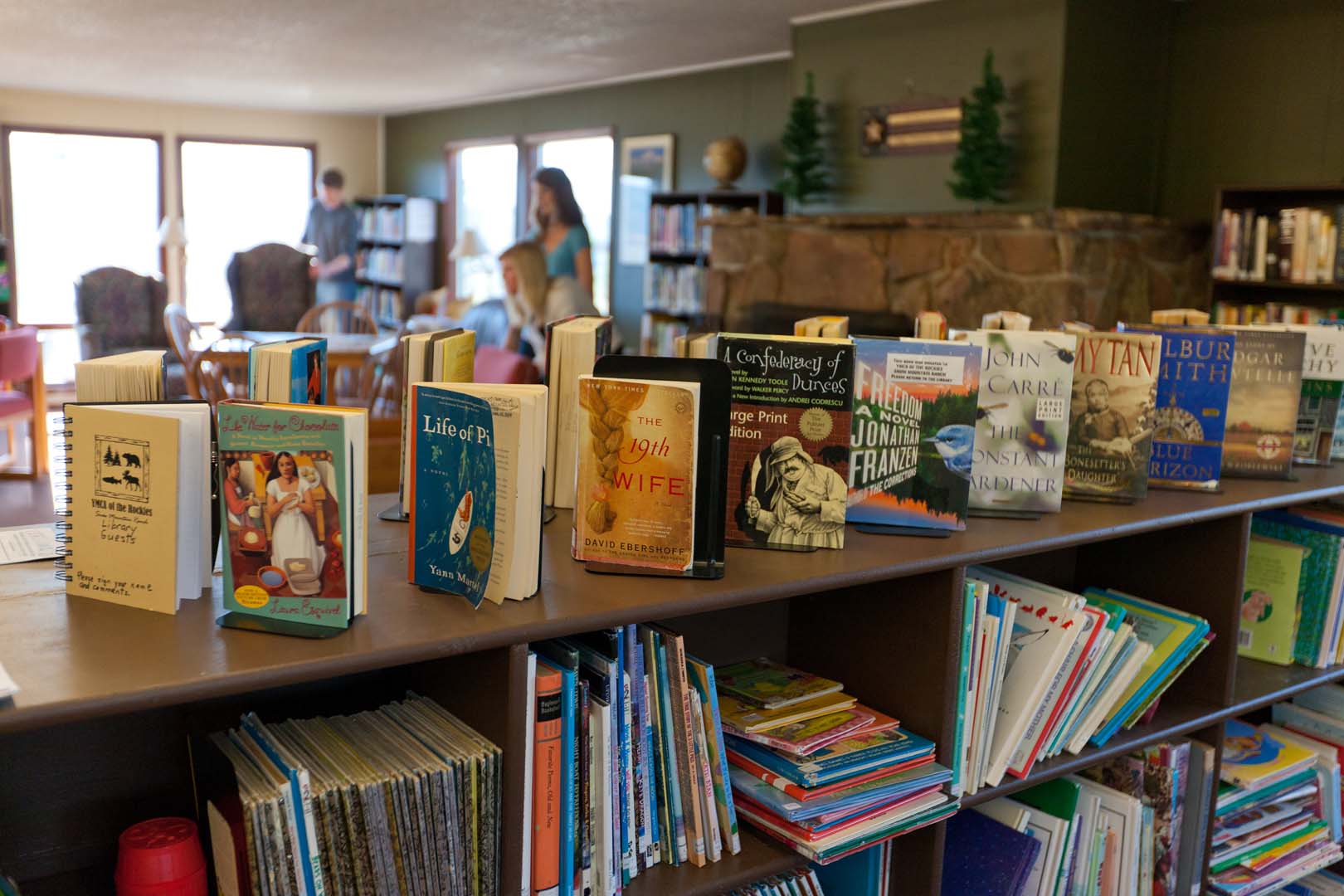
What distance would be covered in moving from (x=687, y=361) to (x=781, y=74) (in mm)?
5544

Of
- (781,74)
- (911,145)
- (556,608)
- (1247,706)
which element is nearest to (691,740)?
(556,608)

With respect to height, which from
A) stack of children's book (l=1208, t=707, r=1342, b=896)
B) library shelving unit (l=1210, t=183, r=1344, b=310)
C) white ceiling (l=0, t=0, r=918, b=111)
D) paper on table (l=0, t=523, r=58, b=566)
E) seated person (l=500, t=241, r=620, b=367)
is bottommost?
stack of children's book (l=1208, t=707, r=1342, b=896)

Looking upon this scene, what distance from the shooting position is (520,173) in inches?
331

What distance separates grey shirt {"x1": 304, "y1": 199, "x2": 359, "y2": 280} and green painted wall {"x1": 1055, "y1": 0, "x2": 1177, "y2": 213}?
6468 millimetres

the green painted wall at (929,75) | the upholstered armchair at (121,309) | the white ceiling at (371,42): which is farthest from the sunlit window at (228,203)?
the green painted wall at (929,75)

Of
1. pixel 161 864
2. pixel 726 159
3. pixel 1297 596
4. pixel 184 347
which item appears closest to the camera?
pixel 161 864

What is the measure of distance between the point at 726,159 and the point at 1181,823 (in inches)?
194

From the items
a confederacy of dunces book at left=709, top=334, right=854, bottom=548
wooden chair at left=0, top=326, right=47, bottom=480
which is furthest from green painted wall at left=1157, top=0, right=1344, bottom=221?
wooden chair at left=0, top=326, right=47, bottom=480

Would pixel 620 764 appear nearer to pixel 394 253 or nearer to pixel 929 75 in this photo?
pixel 929 75

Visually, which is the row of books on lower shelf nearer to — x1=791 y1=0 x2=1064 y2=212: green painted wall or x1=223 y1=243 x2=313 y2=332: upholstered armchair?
x1=791 y1=0 x2=1064 y2=212: green painted wall

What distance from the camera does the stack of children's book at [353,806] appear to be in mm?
1042

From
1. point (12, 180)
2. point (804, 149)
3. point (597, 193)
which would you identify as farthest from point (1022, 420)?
point (12, 180)

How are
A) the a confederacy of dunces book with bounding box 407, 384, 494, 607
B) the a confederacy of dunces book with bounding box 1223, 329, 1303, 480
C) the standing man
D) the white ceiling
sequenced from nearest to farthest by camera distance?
1. the a confederacy of dunces book with bounding box 407, 384, 494, 607
2. the a confederacy of dunces book with bounding box 1223, 329, 1303, 480
3. the white ceiling
4. the standing man

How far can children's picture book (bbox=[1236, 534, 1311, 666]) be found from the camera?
81.7 inches
